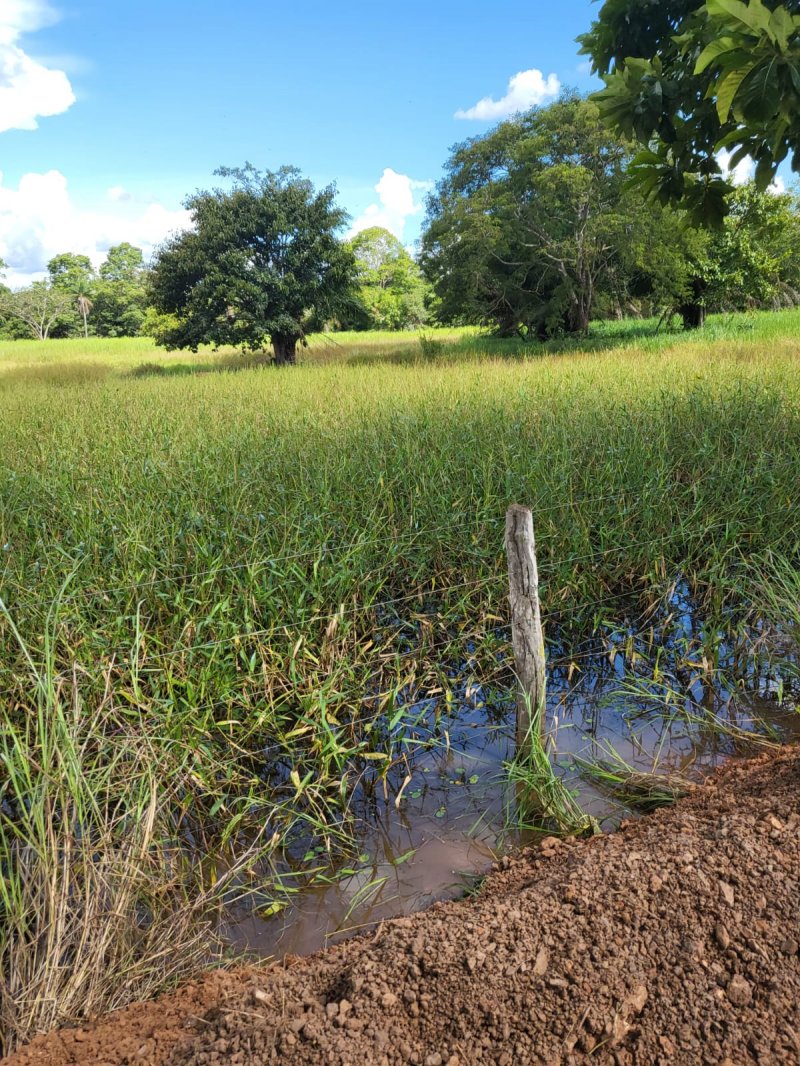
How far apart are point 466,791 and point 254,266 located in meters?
19.0

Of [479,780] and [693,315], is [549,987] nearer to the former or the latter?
[479,780]

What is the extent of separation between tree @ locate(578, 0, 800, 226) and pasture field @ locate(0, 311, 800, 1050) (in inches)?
73.3

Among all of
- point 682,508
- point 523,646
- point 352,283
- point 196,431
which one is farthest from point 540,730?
point 352,283

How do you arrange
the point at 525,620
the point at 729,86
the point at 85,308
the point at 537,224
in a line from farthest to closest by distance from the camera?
the point at 85,308 < the point at 537,224 < the point at 525,620 < the point at 729,86

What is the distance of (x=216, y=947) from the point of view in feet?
8.02

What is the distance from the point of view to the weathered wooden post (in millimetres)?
2908

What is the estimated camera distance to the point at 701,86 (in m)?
3.76

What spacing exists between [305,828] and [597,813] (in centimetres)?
120

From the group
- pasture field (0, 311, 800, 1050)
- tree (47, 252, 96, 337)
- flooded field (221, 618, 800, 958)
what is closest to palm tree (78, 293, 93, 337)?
tree (47, 252, 96, 337)

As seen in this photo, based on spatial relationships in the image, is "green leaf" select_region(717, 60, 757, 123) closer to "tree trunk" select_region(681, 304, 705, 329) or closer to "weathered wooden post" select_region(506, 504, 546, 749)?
"weathered wooden post" select_region(506, 504, 546, 749)

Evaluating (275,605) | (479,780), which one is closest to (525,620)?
(479,780)

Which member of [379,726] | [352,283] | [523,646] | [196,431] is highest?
[352,283]

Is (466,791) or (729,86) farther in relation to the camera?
(466,791)

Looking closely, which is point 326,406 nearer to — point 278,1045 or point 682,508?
point 682,508
